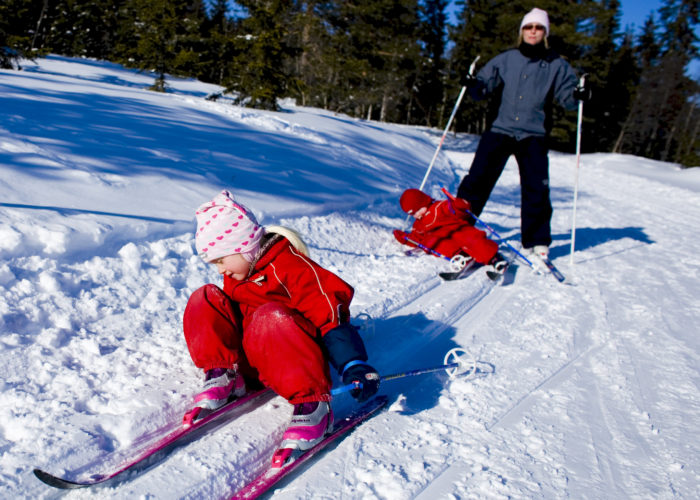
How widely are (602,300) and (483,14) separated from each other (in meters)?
28.8

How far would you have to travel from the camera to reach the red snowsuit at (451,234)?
4438mm

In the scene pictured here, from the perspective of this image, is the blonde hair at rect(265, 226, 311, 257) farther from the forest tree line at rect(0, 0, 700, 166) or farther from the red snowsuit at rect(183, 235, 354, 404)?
the forest tree line at rect(0, 0, 700, 166)

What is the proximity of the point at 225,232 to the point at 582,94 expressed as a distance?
394 centimetres

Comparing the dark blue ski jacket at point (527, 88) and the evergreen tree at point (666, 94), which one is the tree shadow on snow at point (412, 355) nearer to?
the dark blue ski jacket at point (527, 88)

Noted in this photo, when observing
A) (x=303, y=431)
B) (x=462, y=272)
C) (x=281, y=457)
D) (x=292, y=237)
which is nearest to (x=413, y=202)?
(x=462, y=272)

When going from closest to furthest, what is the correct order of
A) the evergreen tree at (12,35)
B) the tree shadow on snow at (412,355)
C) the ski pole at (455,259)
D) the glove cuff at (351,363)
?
the glove cuff at (351,363)
the tree shadow on snow at (412,355)
the ski pole at (455,259)
the evergreen tree at (12,35)

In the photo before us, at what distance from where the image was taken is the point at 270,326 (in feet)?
6.66

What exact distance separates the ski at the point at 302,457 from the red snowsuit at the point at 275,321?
0.19m

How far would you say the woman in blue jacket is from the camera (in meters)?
4.71

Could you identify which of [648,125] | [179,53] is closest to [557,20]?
[179,53]

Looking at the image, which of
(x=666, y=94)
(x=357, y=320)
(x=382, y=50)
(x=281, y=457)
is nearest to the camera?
(x=281, y=457)

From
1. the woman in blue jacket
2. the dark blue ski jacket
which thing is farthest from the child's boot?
the dark blue ski jacket

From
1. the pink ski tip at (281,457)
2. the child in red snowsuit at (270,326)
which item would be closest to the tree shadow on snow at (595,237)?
the child in red snowsuit at (270,326)

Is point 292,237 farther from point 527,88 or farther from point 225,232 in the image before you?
point 527,88
